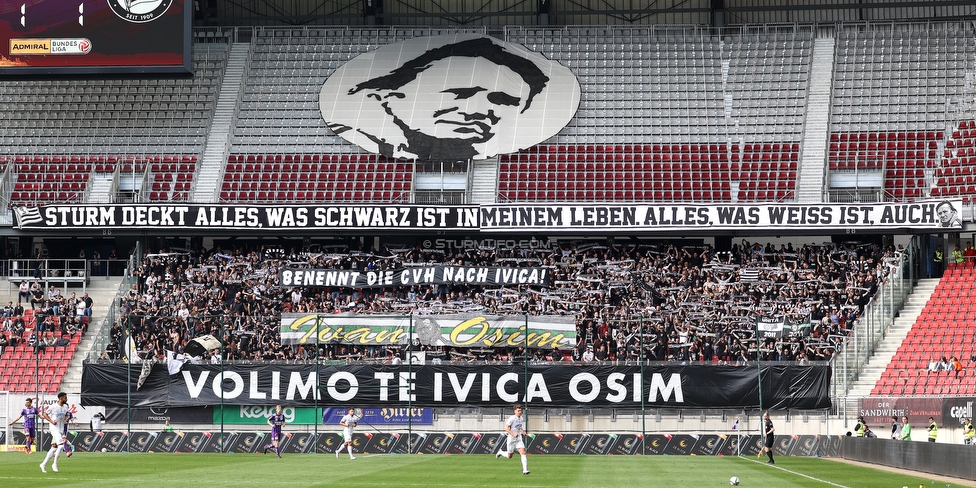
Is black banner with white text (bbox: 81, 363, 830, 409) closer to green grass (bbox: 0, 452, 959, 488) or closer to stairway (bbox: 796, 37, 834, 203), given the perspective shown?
green grass (bbox: 0, 452, 959, 488)

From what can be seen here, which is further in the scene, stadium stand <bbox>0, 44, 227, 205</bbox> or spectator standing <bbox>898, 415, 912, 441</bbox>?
stadium stand <bbox>0, 44, 227, 205</bbox>

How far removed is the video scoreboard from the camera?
46812 millimetres

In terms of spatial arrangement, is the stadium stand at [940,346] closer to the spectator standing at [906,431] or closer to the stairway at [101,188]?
the spectator standing at [906,431]

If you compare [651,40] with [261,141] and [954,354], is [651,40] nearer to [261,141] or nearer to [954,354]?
[261,141]

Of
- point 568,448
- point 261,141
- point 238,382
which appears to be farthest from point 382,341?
point 261,141

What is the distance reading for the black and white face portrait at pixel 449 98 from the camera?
2016 inches

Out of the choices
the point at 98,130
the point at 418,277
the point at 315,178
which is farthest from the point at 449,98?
the point at 98,130

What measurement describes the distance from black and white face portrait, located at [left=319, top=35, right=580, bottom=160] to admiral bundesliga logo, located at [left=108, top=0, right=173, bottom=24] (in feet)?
30.0

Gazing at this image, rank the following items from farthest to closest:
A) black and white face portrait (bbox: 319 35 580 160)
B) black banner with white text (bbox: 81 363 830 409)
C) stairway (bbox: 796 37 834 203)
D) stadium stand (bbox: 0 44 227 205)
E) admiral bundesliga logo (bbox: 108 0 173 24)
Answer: black and white face portrait (bbox: 319 35 580 160), stadium stand (bbox: 0 44 227 205), stairway (bbox: 796 37 834 203), admiral bundesliga logo (bbox: 108 0 173 24), black banner with white text (bbox: 81 363 830 409)

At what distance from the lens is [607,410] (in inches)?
1512

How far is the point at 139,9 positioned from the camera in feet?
155

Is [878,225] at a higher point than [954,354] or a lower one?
higher

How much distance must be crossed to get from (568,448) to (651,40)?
2582cm

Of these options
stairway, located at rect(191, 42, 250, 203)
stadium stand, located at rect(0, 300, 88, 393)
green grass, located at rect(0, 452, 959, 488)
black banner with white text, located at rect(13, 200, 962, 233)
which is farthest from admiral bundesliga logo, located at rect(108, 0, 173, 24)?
green grass, located at rect(0, 452, 959, 488)
